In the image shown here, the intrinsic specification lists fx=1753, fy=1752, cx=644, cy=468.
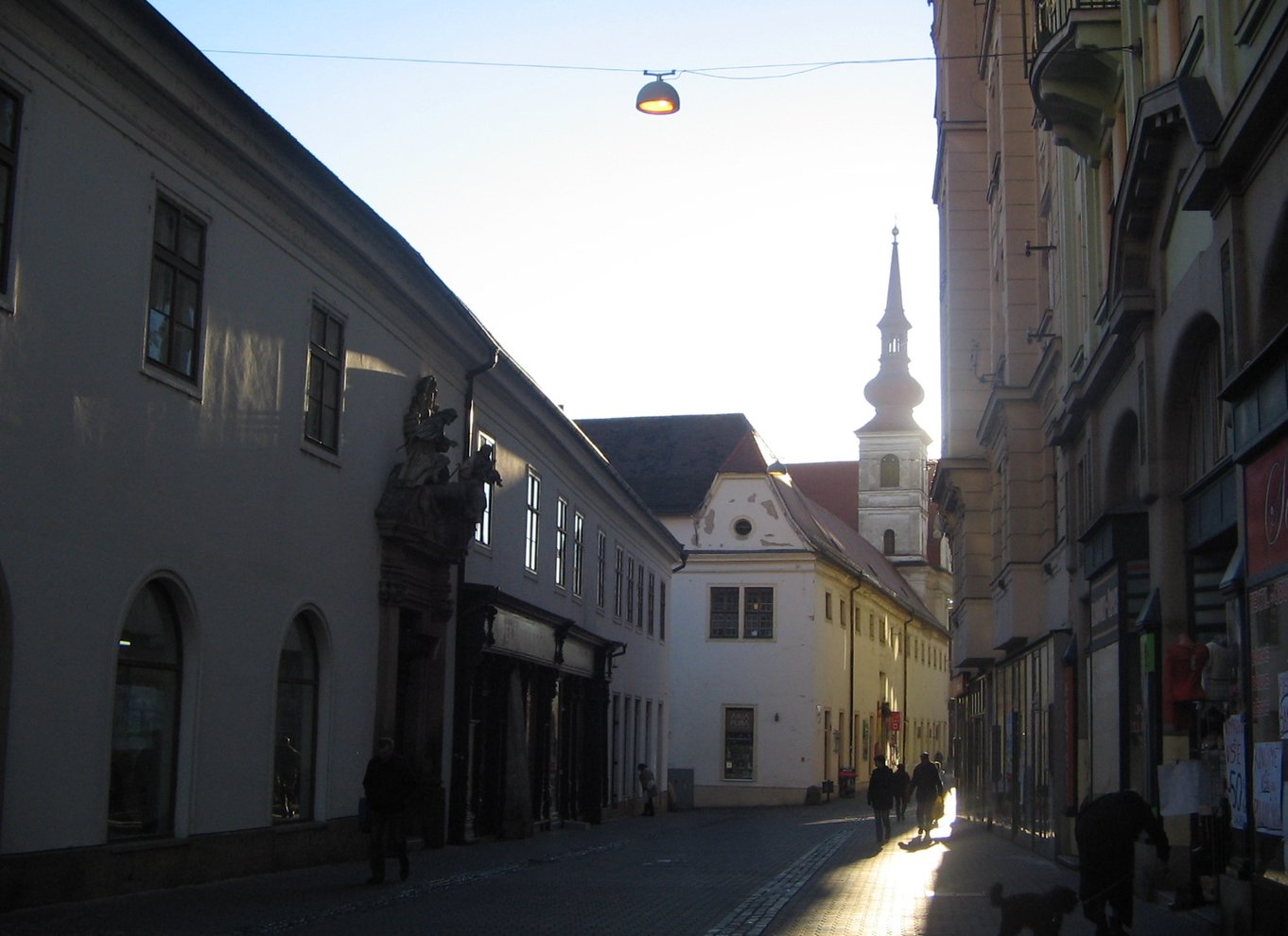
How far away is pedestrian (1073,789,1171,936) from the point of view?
11.7 meters

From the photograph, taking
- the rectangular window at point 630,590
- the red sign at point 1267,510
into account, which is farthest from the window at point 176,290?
the rectangular window at point 630,590

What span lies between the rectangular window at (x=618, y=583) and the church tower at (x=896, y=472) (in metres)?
61.2

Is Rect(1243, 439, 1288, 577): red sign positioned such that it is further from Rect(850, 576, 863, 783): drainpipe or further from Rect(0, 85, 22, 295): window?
Rect(850, 576, 863, 783): drainpipe

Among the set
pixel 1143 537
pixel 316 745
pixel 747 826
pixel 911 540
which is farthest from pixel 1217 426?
pixel 911 540

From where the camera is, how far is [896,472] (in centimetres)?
10569

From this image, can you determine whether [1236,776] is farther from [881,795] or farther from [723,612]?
[723,612]

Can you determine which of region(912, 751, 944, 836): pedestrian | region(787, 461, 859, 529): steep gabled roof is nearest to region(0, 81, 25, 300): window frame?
region(912, 751, 944, 836): pedestrian

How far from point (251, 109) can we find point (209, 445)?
11.2 feet

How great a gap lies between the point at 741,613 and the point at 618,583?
1884 centimetres

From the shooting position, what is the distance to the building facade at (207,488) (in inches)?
547

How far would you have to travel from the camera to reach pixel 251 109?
17.5 metres

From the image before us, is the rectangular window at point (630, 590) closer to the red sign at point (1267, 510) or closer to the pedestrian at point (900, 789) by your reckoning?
the pedestrian at point (900, 789)

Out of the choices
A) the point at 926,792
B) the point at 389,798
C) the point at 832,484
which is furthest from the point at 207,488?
the point at 832,484

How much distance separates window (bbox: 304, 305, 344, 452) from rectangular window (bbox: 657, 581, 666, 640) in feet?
94.2
